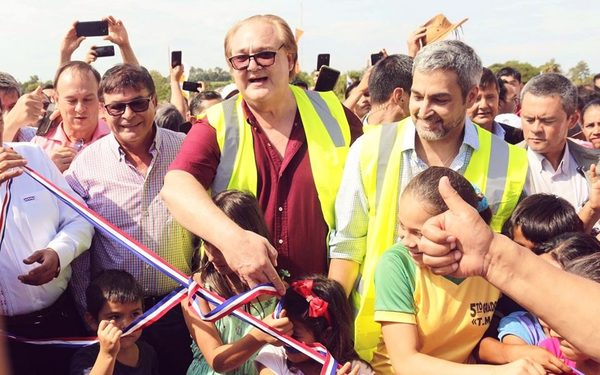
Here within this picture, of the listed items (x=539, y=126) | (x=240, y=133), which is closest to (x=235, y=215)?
(x=240, y=133)

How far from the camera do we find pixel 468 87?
2.86 metres

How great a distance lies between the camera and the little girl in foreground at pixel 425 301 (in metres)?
2.29

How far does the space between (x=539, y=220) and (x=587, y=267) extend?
608 millimetres

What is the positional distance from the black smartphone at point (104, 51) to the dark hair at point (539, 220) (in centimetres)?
400

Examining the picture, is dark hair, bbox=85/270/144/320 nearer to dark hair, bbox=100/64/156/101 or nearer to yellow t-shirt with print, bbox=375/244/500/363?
dark hair, bbox=100/64/156/101

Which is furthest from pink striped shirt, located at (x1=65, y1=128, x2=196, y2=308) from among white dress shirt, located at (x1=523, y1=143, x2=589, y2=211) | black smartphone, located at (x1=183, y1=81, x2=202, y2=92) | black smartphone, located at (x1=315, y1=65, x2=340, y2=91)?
black smartphone, located at (x1=183, y1=81, x2=202, y2=92)

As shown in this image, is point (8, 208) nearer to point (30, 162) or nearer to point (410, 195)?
point (30, 162)

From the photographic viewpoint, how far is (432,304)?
2.44 metres

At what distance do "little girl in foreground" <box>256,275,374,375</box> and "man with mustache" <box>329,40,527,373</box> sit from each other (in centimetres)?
7

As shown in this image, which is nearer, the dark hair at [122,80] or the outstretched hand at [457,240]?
the outstretched hand at [457,240]

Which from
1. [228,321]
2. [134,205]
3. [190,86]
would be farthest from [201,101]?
[228,321]

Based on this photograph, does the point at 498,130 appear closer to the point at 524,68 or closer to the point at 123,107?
the point at 123,107

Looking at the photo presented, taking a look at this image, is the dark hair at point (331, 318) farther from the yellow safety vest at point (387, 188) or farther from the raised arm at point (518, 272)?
the raised arm at point (518, 272)

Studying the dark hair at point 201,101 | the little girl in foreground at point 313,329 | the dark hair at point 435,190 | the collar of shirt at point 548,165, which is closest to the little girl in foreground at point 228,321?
the little girl in foreground at point 313,329
